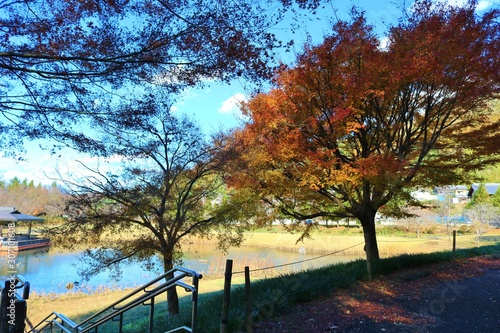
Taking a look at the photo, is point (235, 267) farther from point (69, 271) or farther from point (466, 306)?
point (466, 306)

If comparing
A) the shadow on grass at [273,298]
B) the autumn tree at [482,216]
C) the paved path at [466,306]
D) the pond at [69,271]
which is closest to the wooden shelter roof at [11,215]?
the pond at [69,271]

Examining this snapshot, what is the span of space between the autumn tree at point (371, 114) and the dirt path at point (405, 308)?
195 centimetres

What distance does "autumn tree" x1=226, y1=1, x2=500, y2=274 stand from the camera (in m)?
7.26

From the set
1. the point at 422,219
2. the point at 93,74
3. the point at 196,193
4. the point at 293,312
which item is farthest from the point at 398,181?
the point at 422,219

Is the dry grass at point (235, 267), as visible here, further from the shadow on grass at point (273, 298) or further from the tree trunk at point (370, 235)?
the shadow on grass at point (273, 298)

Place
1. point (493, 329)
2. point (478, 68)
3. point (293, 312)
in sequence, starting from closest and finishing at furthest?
point (493, 329), point (293, 312), point (478, 68)

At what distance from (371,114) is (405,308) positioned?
4.87m

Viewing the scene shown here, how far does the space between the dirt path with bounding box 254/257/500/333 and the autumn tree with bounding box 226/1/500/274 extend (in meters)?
1.95

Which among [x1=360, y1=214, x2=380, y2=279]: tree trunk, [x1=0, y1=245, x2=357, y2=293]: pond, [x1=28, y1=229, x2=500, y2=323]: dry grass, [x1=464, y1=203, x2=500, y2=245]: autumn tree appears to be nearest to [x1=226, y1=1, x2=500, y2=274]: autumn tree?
[x1=360, y1=214, x2=380, y2=279]: tree trunk

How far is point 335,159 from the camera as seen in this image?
7734 millimetres

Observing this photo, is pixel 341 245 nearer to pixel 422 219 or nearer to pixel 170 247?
pixel 422 219

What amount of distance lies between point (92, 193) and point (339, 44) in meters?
6.81

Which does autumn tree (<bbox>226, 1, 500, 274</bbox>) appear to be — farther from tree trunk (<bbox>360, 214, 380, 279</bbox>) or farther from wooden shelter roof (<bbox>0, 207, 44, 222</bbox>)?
wooden shelter roof (<bbox>0, 207, 44, 222</bbox>)

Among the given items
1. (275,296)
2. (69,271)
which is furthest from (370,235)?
(69,271)
